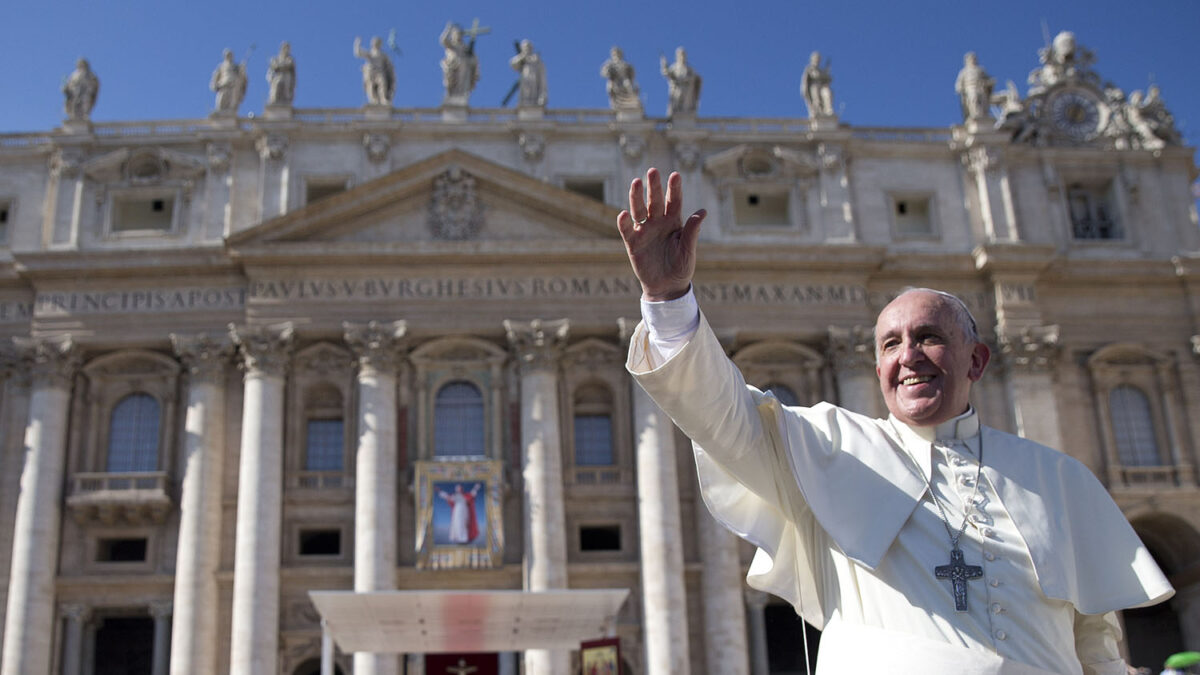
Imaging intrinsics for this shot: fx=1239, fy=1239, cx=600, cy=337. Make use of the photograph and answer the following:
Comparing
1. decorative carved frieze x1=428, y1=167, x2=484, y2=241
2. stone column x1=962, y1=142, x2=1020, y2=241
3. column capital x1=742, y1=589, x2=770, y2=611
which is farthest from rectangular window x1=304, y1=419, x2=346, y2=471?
stone column x1=962, y1=142, x2=1020, y2=241

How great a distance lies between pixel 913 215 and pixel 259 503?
17.7m

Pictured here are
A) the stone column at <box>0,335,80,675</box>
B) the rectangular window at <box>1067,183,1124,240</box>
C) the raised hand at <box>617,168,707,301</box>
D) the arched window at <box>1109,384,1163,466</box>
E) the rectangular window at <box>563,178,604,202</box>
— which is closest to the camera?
the raised hand at <box>617,168,707,301</box>

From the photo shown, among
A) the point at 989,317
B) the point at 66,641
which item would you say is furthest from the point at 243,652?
the point at 989,317

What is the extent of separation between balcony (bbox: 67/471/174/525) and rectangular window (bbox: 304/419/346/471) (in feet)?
10.6

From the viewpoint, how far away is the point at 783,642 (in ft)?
95.7

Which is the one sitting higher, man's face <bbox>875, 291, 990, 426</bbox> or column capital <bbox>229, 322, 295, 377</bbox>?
column capital <bbox>229, 322, 295, 377</bbox>

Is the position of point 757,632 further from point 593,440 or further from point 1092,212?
point 1092,212

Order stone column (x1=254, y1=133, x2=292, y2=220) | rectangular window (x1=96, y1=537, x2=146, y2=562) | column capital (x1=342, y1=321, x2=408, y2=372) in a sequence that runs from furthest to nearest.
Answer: stone column (x1=254, y1=133, x2=292, y2=220) < rectangular window (x1=96, y1=537, x2=146, y2=562) < column capital (x1=342, y1=321, x2=408, y2=372)

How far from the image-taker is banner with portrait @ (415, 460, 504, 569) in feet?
89.6

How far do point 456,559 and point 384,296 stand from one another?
6316 millimetres

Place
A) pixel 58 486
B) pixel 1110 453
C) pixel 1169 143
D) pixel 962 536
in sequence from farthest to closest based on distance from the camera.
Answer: pixel 1169 143, pixel 1110 453, pixel 58 486, pixel 962 536

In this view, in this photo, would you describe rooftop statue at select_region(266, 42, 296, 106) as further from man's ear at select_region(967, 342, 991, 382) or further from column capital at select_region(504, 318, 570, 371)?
man's ear at select_region(967, 342, 991, 382)

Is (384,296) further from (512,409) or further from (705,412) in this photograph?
(705,412)

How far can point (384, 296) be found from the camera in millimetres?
28812
